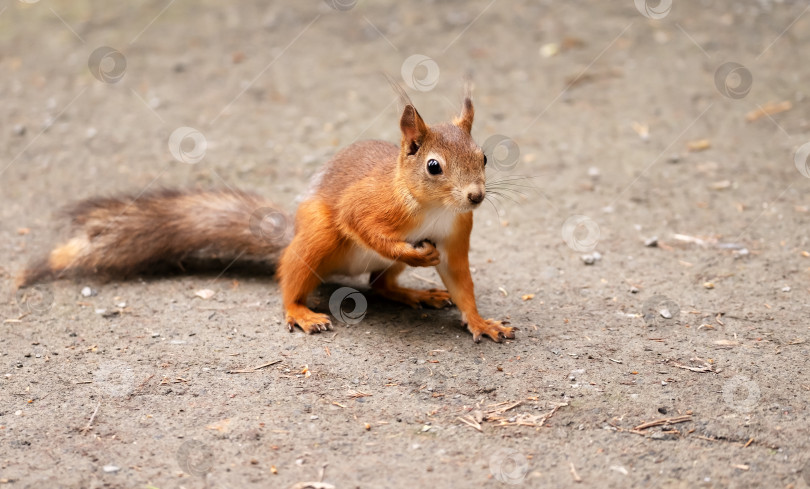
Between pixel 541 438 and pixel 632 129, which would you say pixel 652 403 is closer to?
pixel 541 438

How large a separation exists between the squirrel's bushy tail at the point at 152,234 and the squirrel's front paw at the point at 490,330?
1091 millimetres

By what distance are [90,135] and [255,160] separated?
1.44 metres

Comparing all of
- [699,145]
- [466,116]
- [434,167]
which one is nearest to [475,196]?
[434,167]

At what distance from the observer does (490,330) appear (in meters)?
3.74

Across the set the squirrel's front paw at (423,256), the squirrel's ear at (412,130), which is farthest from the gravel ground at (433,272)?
the squirrel's ear at (412,130)

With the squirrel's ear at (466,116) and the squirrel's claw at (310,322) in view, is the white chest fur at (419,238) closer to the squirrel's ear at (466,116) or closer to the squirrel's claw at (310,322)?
the squirrel's claw at (310,322)

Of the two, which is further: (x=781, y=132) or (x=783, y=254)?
(x=781, y=132)

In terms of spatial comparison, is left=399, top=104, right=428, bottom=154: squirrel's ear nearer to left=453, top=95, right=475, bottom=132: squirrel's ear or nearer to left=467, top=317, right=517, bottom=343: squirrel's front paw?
left=453, top=95, right=475, bottom=132: squirrel's ear

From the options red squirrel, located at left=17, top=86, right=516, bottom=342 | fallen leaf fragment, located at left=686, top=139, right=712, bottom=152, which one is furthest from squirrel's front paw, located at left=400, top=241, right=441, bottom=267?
fallen leaf fragment, located at left=686, top=139, right=712, bottom=152

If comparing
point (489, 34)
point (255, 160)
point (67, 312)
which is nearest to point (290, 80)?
point (255, 160)

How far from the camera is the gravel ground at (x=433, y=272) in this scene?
2.95 meters

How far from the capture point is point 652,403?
3195mm

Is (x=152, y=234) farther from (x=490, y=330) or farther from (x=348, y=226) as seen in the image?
(x=490, y=330)

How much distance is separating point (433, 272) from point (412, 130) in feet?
4.49
